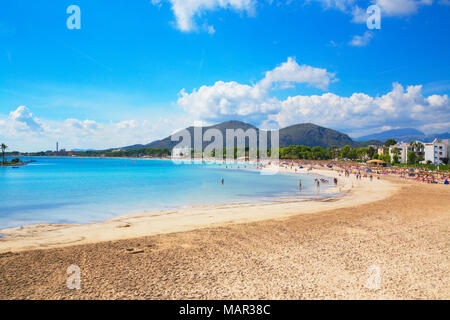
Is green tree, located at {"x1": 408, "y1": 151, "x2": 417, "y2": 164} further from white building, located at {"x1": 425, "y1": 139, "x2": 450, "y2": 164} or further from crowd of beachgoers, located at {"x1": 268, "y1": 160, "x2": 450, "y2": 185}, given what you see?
crowd of beachgoers, located at {"x1": 268, "y1": 160, "x2": 450, "y2": 185}

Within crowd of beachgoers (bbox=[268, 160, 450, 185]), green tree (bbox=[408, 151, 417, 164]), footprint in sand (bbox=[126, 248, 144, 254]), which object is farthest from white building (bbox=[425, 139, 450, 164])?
footprint in sand (bbox=[126, 248, 144, 254])

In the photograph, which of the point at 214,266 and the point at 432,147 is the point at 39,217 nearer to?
the point at 214,266

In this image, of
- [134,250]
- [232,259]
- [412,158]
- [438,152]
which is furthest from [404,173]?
[134,250]

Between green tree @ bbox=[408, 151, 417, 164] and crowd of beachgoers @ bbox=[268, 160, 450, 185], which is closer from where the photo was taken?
crowd of beachgoers @ bbox=[268, 160, 450, 185]

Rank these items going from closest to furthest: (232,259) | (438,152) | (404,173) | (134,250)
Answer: (232,259) → (134,250) → (404,173) → (438,152)

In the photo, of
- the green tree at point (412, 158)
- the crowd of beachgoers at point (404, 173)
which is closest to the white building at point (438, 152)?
the green tree at point (412, 158)

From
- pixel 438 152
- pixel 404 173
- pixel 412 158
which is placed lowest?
pixel 404 173

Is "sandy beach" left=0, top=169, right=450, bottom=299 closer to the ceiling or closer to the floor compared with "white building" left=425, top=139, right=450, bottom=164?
closer to the floor

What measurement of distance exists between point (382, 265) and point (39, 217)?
65.9ft

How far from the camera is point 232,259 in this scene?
8.09 metres

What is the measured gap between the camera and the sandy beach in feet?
19.9

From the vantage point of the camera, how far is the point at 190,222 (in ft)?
46.8

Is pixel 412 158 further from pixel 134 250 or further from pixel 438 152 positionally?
pixel 134 250

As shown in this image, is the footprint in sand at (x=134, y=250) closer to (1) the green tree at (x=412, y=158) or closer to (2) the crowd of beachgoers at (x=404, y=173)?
(2) the crowd of beachgoers at (x=404, y=173)
